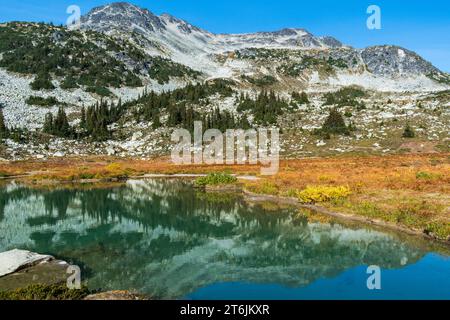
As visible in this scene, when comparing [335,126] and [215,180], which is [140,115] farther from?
[215,180]

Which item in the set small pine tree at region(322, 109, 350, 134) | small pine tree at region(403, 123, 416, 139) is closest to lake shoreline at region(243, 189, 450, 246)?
small pine tree at region(322, 109, 350, 134)

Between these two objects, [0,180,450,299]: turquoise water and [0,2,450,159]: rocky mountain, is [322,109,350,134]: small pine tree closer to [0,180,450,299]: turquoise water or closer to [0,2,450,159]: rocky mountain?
[0,2,450,159]: rocky mountain

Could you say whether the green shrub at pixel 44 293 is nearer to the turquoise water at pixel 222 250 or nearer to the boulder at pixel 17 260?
the turquoise water at pixel 222 250

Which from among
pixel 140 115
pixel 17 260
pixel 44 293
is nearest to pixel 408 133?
pixel 140 115

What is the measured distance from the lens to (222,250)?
2716 centimetres

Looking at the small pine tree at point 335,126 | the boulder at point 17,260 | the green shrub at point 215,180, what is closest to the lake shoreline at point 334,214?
the green shrub at point 215,180

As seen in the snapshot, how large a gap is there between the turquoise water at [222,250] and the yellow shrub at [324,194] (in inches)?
97.6

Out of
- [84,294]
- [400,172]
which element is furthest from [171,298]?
[400,172]

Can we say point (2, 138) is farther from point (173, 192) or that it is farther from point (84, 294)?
point (84, 294)

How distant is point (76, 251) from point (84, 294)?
904 centimetres

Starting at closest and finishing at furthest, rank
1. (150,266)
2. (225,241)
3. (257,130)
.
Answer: (150,266)
(225,241)
(257,130)

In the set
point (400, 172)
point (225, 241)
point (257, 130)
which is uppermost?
point (257, 130)

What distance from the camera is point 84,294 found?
56.7ft

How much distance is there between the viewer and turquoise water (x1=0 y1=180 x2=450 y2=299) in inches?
768
